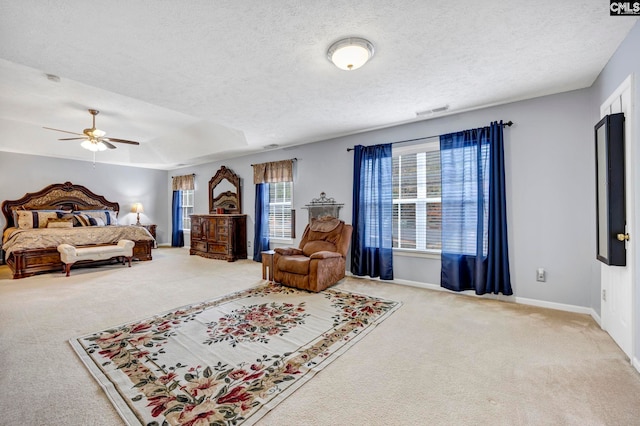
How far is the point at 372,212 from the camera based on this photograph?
14.5 ft

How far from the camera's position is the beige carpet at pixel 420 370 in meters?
1.51

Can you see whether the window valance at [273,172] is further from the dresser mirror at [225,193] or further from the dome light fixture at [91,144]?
the dome light fixture at [91,144]

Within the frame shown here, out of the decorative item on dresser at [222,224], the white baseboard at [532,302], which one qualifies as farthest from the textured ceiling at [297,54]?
the decorative item on dresser at [222,224]

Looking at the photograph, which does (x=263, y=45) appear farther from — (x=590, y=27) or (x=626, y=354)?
(x=626, y=354)

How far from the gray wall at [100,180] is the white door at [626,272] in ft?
31.6

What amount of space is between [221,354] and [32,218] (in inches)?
256

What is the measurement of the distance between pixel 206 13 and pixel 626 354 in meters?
4.01

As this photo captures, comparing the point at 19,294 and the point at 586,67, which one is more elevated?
the point at 586,67

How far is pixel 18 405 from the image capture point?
1.57 m

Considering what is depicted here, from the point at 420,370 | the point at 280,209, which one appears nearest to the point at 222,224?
the point at 280,209

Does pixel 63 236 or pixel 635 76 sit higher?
pixel 635 76

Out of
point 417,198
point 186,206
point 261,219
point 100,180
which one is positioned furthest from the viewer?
point 186,206

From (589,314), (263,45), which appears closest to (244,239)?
(263,45)

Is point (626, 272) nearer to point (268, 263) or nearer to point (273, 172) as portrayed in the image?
point (268, 263)
